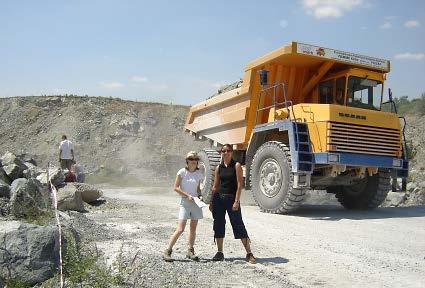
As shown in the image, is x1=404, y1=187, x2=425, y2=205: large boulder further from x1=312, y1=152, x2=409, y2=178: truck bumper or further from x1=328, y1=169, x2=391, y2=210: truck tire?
x1=312, y1=152, x2=409, y2=178: truck bumper

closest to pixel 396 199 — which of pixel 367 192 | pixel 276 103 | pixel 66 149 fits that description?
pixel 367 192

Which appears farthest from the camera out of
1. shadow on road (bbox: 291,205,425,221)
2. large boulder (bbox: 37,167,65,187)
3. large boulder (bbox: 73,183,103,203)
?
large boulder (bbox: 73,183,103,203)

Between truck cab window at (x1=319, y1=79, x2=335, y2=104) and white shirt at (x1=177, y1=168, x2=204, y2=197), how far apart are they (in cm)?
564

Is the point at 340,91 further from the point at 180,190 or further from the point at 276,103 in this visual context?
the point at 180,190

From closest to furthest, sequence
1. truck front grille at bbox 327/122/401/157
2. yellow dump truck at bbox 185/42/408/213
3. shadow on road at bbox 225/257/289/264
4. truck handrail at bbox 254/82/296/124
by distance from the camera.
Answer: shadow on road at bbox 225/257/289/264 → truck front grille at bbox 327/122/401/157 → yellow dump truck at bbox 185/42/408/213 → truck handrail at bbox 254/82/296/124

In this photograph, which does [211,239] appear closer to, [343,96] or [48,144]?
[343,96]

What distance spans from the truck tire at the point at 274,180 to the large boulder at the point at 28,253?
556 cm

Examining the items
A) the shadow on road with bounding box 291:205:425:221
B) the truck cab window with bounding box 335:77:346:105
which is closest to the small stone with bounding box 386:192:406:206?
the shadow on road with bounding box 291:205:425:221

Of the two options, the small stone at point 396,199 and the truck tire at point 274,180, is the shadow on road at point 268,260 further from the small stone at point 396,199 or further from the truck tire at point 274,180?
the small stone at point 396,199

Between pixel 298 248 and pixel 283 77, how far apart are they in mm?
5425

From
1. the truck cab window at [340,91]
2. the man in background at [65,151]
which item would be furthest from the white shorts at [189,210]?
the man in background at [65,151]

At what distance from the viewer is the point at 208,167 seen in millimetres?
12531

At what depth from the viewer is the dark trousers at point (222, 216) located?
5938mm

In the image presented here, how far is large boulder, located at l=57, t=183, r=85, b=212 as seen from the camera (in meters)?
10.1
